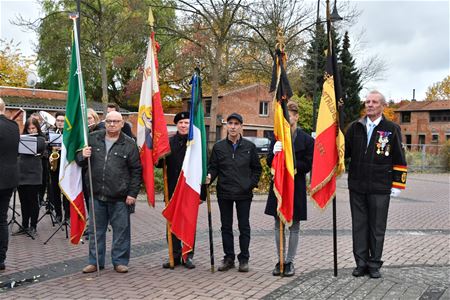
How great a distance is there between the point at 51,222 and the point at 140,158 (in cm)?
418

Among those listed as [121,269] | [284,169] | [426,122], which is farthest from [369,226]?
[426,122]

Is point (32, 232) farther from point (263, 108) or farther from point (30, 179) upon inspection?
point (263, 108)

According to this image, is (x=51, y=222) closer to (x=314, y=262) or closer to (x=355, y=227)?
(x=314, y=262)

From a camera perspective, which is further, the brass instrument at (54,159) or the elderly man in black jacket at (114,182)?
the brass instrument at (54,159)

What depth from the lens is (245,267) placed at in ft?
20.0

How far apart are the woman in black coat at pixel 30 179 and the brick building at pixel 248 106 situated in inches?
1293

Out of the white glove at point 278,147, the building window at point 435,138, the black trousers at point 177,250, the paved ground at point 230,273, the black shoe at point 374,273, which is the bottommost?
the paved ground at point 230,273

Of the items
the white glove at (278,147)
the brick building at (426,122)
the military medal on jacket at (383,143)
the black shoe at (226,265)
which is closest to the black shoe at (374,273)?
the military medal on jacket at (383,143)

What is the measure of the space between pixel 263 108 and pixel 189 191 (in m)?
40.2

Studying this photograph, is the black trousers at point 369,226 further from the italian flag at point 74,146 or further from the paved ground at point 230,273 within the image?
the italian flag at point 74,146

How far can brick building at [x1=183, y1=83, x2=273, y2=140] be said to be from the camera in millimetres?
42562

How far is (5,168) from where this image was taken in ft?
19.9

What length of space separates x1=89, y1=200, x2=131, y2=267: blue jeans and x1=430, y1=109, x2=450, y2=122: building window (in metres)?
60.6

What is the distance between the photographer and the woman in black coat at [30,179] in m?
8.09
